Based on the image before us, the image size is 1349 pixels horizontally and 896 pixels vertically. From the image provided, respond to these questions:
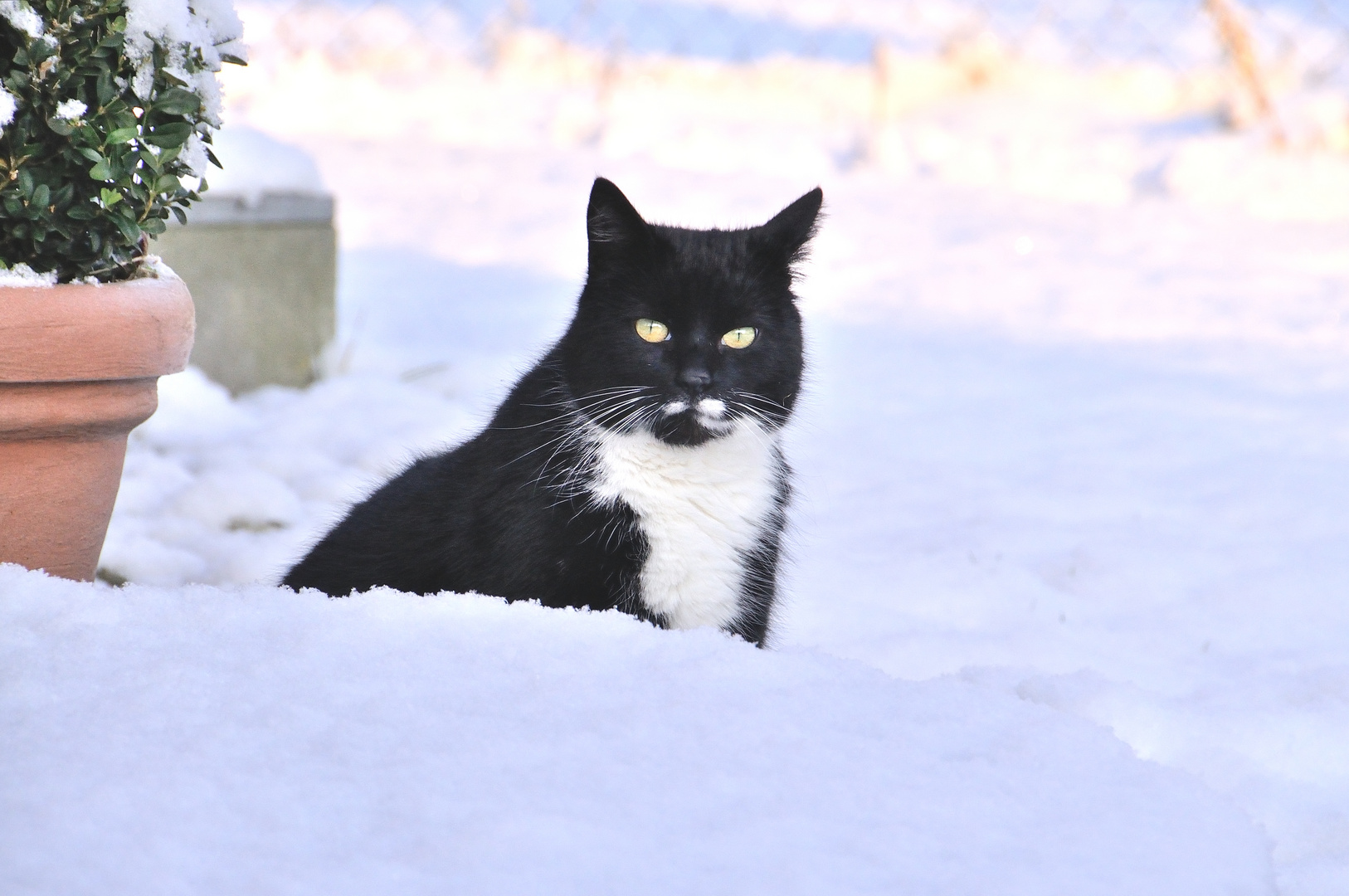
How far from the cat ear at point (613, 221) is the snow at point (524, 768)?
2.50ft

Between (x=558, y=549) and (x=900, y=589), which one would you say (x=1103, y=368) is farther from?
(x=558, y=549)

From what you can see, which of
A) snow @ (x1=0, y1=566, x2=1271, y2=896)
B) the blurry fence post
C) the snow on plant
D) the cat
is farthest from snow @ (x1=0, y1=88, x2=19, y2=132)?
the blurry fence post

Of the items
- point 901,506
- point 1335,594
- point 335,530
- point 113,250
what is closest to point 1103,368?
point 901,506

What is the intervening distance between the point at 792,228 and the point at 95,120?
1.17 metres

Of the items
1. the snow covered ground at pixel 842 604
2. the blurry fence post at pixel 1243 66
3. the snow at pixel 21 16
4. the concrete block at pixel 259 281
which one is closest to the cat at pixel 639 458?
the snow covered ground at pixel 842 604

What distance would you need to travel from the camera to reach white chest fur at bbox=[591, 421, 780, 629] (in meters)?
2.15

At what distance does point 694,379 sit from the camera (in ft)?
6.88

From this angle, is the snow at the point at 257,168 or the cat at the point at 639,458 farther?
the snow at the point at 257,168

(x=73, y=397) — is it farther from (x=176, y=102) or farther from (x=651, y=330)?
(x=651, y=330)

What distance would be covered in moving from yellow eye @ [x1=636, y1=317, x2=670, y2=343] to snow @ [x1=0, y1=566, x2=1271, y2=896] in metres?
0.62

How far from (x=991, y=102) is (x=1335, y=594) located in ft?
21.5

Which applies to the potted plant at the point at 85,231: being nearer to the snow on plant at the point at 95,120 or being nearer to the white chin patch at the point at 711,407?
the snow on plant at the point at 95,120

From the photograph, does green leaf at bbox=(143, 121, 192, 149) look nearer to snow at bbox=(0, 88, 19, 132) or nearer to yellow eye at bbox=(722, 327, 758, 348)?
snow at bbox=(0, 88, 19, 132)

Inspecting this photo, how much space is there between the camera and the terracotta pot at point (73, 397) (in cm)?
185
